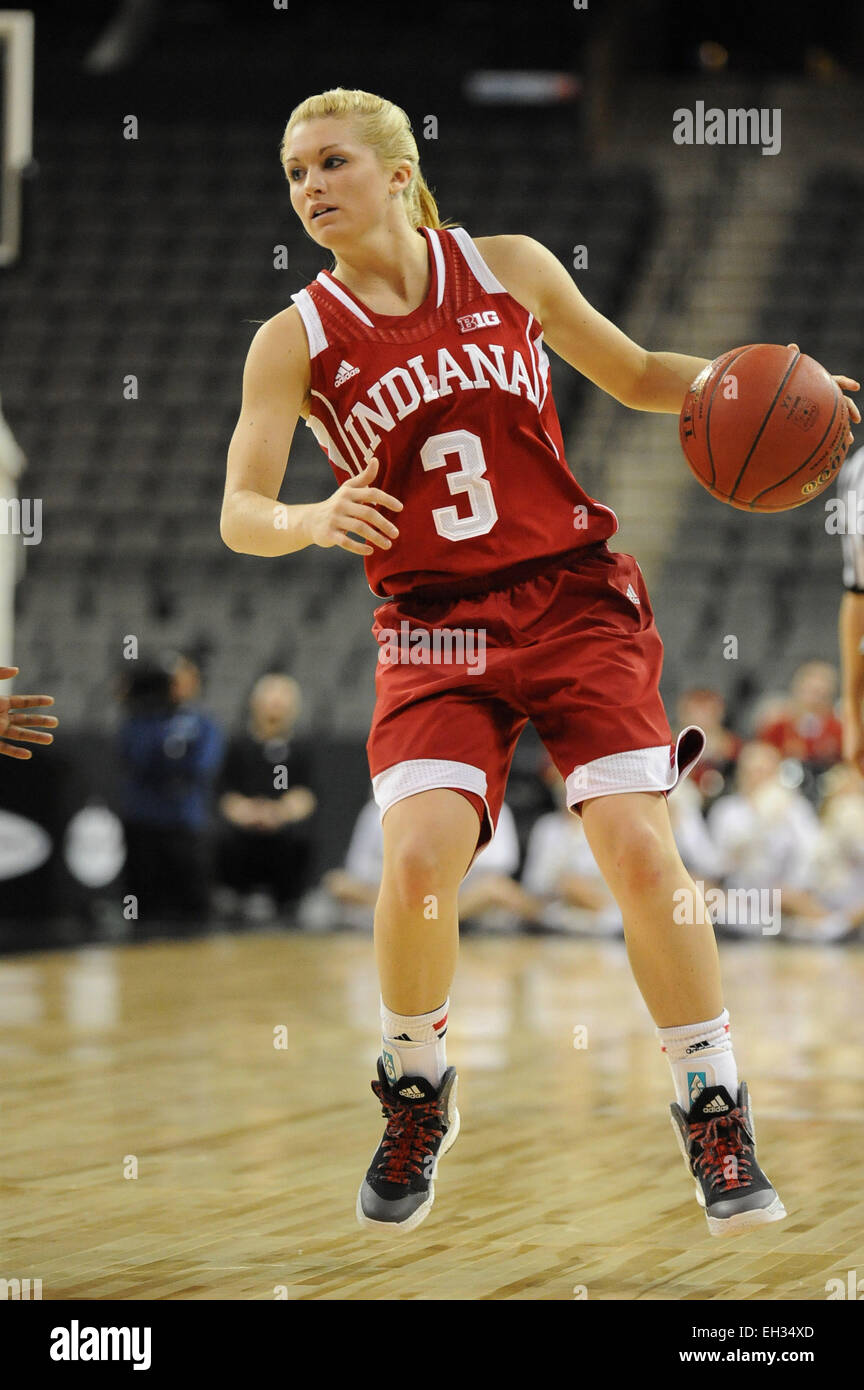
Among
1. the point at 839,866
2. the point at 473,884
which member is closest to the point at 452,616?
the point at 839,866

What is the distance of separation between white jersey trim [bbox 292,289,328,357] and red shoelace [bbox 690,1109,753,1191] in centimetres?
134

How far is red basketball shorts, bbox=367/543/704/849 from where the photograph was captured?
2.64m

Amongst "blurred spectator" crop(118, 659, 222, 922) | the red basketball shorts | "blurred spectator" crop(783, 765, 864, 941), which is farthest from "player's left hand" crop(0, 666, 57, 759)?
"blurred spectator" crop(783, 765, 864, 941)

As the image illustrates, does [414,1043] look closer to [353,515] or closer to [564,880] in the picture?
[353,515]

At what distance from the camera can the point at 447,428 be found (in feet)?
8.86

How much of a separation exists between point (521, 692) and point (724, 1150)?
0.76 m

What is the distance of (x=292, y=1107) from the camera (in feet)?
14.1

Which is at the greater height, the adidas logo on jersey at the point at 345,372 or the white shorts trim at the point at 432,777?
the adidas logo on jersey at the point at 345,372

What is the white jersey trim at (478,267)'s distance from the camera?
112 inches

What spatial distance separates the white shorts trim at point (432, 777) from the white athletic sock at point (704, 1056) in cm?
47

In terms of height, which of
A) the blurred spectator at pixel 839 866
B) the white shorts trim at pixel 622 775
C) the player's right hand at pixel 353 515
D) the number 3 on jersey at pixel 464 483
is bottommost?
the white shorts trim at pixel 622 775

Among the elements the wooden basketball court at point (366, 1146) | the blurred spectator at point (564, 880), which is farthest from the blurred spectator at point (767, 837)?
the wooden basketball court at point (366, 1146)

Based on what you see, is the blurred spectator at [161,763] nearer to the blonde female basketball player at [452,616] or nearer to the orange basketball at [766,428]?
the blonde female basketball player at [452,616]
